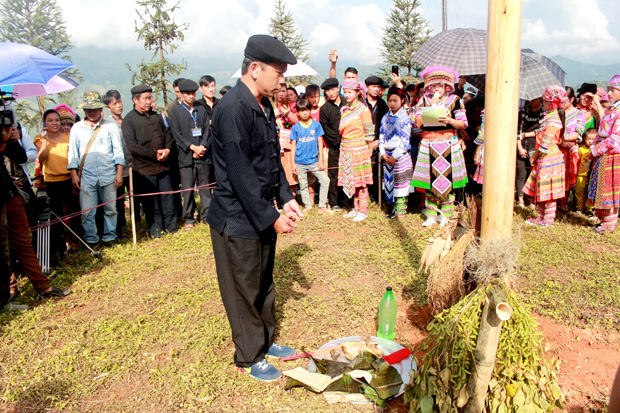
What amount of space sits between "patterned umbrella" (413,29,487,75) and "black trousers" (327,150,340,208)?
2.24 m

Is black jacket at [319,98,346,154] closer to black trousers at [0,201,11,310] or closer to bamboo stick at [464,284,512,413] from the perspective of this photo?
black trousers at [0,201,11,310]

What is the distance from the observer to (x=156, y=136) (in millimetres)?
6859

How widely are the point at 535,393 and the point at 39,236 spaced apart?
570 centimetres

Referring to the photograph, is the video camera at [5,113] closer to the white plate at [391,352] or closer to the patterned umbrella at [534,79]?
the white plate at [391,352]

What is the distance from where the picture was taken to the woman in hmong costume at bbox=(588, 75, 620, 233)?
561cm

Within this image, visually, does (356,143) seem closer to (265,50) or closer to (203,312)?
(203,312)

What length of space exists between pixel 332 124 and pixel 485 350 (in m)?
5.90

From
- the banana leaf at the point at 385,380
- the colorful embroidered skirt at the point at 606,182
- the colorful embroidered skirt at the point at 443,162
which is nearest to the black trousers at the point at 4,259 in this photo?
the banana leaf at the point at 385,380

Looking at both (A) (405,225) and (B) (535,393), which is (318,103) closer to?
(A) (405,225)

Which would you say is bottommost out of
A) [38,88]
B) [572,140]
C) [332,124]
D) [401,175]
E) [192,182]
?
[192,182]

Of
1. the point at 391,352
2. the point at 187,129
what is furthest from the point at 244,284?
the point at 187,129

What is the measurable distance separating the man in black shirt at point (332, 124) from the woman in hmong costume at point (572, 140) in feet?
11.9

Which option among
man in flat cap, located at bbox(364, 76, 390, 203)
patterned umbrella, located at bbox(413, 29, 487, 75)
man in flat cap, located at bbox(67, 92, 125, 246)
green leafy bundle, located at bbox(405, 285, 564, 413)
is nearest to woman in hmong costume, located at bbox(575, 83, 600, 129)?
patterned umbrella, located at bbox(413, 29, 487, 75)

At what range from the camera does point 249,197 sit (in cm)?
276
